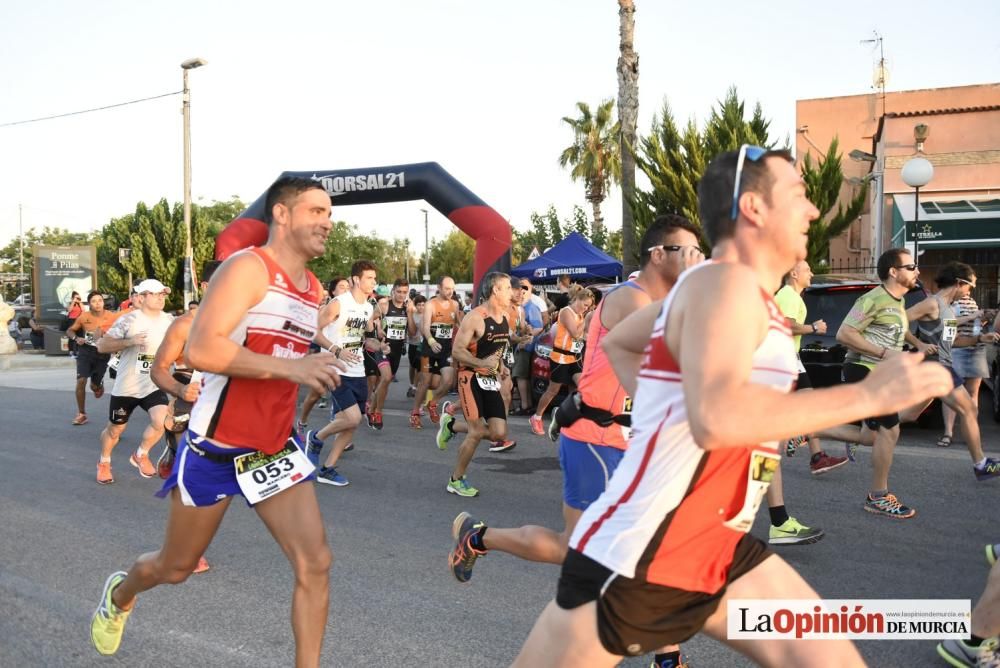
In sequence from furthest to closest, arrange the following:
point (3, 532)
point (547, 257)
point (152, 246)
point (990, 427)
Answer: point (152, 246), point (547, 257), point (990, 427), point (3, 532)

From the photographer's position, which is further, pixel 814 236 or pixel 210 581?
pixel 814 236

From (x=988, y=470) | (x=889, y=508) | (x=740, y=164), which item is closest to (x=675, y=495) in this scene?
(x=740, y=164)

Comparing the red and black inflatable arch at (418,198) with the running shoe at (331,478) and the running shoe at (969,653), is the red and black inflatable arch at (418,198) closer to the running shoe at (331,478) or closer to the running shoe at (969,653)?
the running shoe at (331,478)

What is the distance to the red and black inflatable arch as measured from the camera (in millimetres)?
16625

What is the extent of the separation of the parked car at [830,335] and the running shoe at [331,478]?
17.3 feet

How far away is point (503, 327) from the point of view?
791 centimetres

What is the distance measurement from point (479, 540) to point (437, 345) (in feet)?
22.6

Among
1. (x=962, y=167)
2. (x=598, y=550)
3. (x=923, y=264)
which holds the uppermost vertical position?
(x=962, y=167)

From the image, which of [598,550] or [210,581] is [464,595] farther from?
[598,550]

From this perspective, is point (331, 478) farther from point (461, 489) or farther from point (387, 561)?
point (387, 561)

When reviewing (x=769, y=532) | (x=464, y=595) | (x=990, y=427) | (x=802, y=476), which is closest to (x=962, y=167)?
(x=990, y=427)

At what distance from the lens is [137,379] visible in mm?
7789

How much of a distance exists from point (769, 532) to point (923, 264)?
17.9 metres

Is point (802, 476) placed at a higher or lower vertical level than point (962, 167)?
lower
